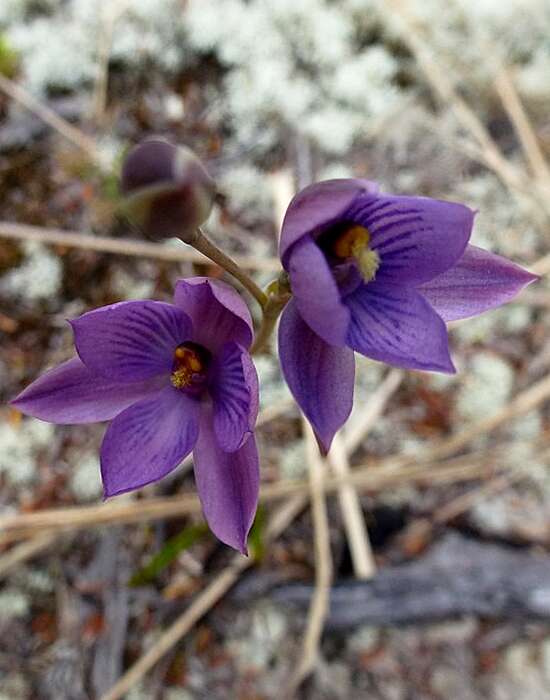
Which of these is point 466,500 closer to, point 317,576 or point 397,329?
point 317,576

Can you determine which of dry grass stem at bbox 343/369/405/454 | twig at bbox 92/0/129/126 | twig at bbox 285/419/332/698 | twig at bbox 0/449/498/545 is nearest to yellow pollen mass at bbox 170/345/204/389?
twig at bbox 0/449/498/545

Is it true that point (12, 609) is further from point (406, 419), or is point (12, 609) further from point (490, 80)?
point (490, 80)

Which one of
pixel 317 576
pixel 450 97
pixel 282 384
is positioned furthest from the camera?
pixel 450 97

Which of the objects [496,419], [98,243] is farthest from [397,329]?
[98,243]

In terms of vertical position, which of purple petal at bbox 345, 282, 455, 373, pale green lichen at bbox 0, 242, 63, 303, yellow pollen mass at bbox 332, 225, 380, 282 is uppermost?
yellow pollen mass at bbox 332, 225, 380, 282

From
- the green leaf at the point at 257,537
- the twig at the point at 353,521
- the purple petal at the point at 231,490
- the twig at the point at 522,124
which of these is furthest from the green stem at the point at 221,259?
the twig at the point at 522,124

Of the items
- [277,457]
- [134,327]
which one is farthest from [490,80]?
[134,327]

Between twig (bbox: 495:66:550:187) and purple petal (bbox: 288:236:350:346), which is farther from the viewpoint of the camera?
twig (bbox: 495:66:550:187)

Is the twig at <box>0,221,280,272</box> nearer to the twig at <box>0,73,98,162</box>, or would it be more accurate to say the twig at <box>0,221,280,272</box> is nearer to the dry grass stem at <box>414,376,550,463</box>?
the twig at <box>0,73,98,162</box>
